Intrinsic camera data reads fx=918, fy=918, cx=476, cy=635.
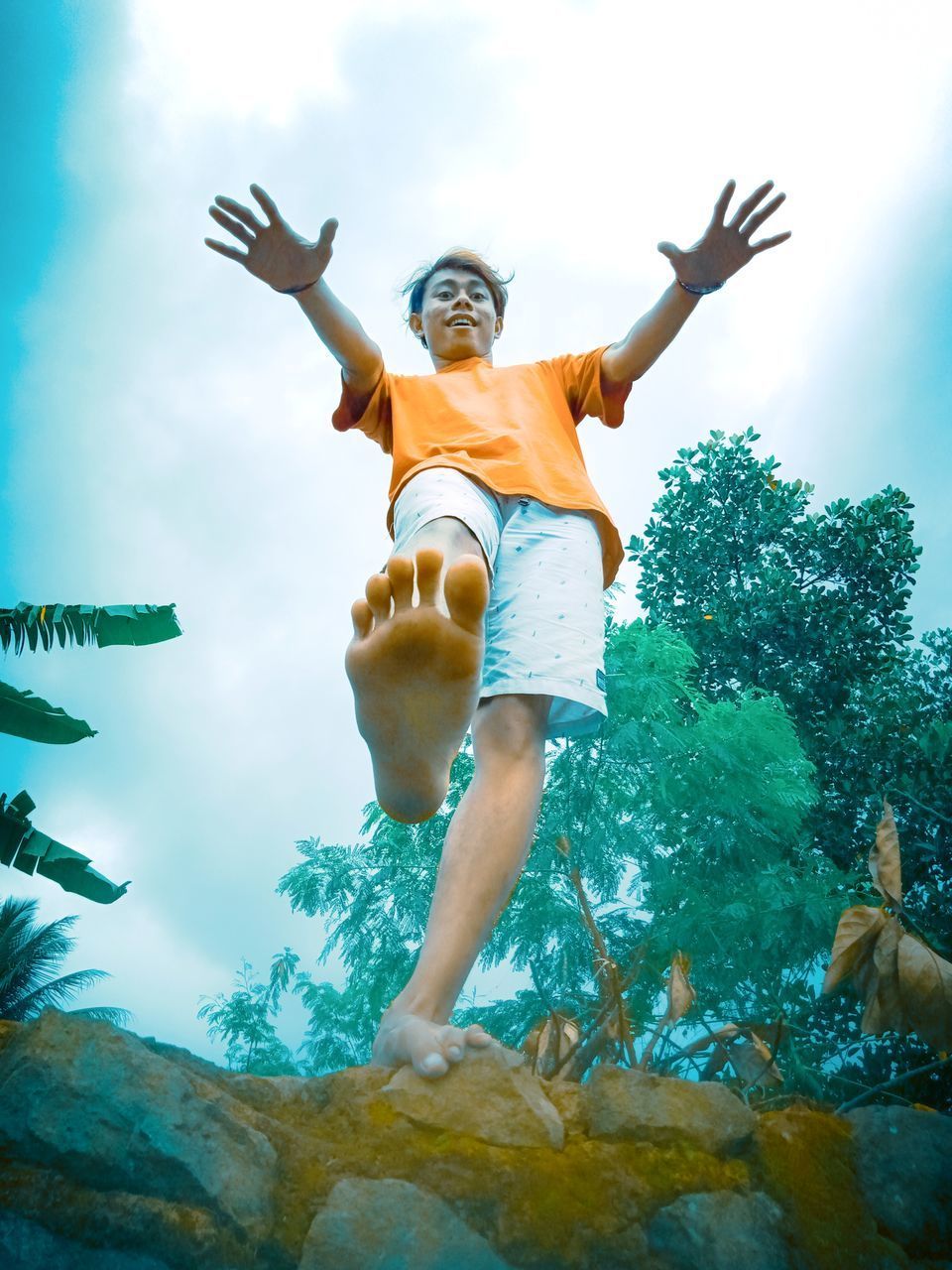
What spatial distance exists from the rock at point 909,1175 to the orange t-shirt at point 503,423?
1.04m

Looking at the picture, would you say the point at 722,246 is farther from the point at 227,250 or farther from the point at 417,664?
the point at 417,664

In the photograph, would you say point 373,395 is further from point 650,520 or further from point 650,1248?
point 650,520

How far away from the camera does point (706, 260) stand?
6.17ft

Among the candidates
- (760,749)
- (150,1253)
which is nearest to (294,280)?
(150,1253)

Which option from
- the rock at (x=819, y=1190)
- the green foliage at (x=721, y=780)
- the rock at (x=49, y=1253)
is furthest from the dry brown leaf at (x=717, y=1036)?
the green foliage at (x=721, y=780)

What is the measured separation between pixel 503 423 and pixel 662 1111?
123 centimetres

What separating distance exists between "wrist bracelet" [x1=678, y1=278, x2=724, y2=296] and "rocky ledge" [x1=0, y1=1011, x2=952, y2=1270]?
148cm

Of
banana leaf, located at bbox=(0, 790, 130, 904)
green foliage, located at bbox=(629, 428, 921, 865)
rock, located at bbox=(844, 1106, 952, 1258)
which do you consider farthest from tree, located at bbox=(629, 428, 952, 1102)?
rock, located at bbox=(844, 1106, 952, 1258)

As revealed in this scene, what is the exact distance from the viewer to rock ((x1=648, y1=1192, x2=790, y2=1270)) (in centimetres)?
104

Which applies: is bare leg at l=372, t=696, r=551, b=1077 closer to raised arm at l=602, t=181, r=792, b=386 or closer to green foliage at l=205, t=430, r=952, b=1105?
raised arm at l=602, t=181, r=792, b=386

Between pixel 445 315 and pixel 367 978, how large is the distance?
293 inches

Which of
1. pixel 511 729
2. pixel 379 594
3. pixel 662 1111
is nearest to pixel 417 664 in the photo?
pixel 379 594

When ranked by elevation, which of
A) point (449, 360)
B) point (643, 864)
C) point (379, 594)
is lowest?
point (379, 594)

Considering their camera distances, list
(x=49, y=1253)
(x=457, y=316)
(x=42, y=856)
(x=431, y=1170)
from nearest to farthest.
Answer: (x=49, y=1253), (x=431, y=1170), (x=457, y=316), (x=42, y=856)
